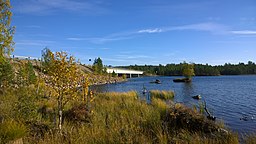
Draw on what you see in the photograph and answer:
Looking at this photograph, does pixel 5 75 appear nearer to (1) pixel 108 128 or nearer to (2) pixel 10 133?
(1) pixel 108 128

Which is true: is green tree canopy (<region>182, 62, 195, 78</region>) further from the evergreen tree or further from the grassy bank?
the grassy bank

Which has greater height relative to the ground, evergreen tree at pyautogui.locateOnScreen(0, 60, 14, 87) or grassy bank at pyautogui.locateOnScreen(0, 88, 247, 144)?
evergreen tree at pyautogui.locateOnScreen(0, 60, 14, 87)

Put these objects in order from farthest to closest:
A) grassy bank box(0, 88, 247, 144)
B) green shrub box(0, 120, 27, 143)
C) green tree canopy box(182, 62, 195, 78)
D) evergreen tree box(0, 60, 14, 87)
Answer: green tree canopy box(182, 62, 195, 78) → evergreen tree box(0, 60, 14, 87) → grassy bank box(0, 88, 247, 144) → green shrub box(0, 120, 27, 143)

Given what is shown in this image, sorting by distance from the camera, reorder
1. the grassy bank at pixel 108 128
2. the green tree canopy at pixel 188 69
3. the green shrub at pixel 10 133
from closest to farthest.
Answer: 1. the green shrub at pixel 10 133
2. the grassy bank at pixel 108 128
3. the green tree canopy at pixel 188 69

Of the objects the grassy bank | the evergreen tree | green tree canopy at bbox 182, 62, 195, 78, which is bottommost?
the grassy bank

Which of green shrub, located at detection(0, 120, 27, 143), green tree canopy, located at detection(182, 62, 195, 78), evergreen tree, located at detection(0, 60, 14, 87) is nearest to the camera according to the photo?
green shrub, located at detection(0, 120, 27, 143)

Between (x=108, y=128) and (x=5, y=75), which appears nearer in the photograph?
(x=108, y=128)

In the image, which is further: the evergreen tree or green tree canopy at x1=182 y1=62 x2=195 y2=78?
green tree canopy at x1=182 y1=62 x2=195 y2=78

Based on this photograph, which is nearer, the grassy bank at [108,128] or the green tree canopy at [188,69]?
the grassy bank at [108,128]

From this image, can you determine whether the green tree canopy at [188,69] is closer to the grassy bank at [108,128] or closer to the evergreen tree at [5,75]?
the evergreen tree at [5,75]

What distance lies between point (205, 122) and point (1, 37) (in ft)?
35.9

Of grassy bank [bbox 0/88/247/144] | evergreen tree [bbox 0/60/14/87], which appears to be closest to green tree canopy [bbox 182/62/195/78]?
evergreen tree [bbox 0/60/14/87]

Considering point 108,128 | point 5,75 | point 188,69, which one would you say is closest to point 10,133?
point 108,128

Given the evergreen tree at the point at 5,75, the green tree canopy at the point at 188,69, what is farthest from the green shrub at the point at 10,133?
the green tree canopy at the point at 188,69
